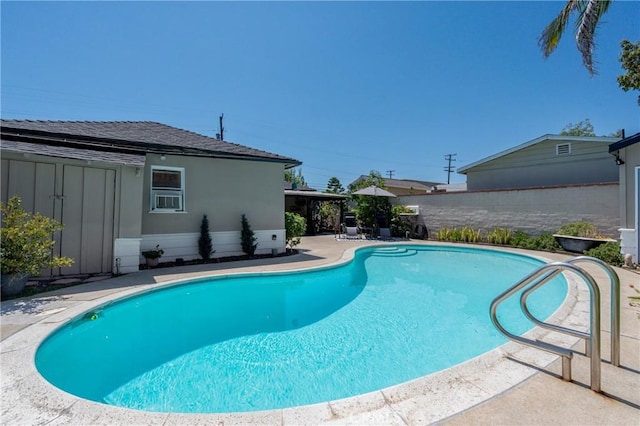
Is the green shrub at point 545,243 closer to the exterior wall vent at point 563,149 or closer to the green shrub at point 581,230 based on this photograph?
the green shrub at point 581,230

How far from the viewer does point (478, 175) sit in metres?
18.4

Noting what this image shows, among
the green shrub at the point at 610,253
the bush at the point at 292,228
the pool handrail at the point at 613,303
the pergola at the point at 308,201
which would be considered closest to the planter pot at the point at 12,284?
the bush at the point at 292,228

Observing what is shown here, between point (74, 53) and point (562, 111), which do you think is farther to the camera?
point (562, 111)

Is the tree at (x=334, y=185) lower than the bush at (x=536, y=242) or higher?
higher

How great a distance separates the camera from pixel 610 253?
862 cm

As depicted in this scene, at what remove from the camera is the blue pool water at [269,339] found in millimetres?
3314

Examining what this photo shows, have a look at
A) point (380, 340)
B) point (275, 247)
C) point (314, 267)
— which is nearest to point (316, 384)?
point (380, 340)

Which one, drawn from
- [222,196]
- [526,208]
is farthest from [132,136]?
[526,208]

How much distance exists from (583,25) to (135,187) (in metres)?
13.5

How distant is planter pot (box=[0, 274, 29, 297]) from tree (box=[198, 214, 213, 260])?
4.39 metres

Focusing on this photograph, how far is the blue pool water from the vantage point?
10.9 feet

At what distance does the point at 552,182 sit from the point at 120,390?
1968cm

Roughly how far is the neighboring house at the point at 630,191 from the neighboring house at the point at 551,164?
5.51m

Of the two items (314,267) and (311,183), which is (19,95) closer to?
(314,267)
